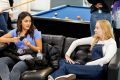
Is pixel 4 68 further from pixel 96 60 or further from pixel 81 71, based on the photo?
pixel 96 60

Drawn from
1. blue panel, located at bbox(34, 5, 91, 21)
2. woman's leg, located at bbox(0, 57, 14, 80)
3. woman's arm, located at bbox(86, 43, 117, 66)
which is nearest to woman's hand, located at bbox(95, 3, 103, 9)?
woman's arm, located at bbox(86, 43, 117, 66)

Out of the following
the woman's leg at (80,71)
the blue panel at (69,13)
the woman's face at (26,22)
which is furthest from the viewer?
the blue panel at (69,13)

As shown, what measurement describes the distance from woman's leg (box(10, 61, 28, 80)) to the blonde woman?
0.39 metres

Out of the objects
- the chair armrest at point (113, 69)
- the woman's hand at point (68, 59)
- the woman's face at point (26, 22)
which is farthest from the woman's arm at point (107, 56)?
the woman's face at point (26, 22)

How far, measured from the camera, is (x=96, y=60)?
3.66m

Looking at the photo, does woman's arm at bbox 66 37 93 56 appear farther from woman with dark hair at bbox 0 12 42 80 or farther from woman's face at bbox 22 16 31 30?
woman's face at bbox 22 16 31 30

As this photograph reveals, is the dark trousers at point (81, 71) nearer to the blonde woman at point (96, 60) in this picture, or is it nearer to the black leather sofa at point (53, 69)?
the blonde woman at point (96, 60)

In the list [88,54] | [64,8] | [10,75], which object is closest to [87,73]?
[88,54]

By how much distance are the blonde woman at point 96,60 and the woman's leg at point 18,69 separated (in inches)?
15.5

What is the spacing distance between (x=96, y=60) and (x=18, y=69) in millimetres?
928

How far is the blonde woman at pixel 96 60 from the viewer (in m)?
3.54

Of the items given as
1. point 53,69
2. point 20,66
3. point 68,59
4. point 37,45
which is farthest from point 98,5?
point 20,66

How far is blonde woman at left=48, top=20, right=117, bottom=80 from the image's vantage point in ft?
11.6

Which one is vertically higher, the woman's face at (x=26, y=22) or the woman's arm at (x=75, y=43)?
the woman's face at (x=26, y=22)
